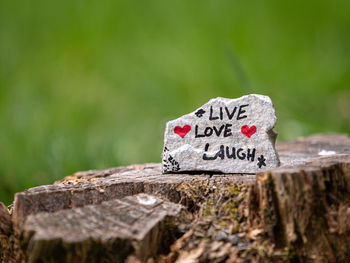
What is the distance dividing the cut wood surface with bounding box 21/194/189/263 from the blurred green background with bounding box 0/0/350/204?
2.00 m

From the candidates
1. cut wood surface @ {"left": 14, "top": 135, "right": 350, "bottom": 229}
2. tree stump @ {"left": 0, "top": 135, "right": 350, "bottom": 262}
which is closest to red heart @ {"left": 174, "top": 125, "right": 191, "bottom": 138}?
cut wood surface @ {"left": 14, "top": 135, "right": 350, "bottom": 229}

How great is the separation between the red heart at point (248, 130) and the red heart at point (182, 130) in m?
0.24

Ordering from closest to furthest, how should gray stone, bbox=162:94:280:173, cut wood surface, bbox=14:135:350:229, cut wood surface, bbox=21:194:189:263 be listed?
cut wood surface, bbox=21:194:189:263, cut wood surface, bbox=14:135:350:229, gray stone, bbox=162:94:280:173

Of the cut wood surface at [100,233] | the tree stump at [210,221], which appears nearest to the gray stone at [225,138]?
the tree stump at [210,221]

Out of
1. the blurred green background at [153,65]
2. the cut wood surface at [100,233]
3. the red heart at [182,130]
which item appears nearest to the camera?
the cut wood surface at [100,233]

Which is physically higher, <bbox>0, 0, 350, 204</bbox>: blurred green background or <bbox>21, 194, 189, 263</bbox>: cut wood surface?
<bbox>0, 0, 350, 204</bbox>: blurred green background

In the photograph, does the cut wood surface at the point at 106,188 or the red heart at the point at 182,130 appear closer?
the cut wood surface at the point at 106,188

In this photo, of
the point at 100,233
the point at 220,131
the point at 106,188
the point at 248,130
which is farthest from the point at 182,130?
the point at 100,233

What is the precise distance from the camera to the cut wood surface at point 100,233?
4.40 feet

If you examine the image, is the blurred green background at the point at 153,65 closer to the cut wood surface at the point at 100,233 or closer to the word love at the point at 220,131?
the word love at the point at 220,131

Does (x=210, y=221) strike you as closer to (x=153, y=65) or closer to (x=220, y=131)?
(x=220, y=131)

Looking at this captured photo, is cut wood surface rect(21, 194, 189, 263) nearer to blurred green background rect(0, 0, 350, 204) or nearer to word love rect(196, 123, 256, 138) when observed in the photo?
word love rect(196, 123, 256, 138)

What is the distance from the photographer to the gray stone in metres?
1.93

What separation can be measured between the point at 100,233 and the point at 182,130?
0.78 metres
